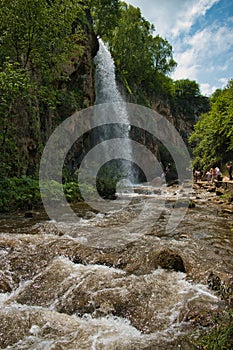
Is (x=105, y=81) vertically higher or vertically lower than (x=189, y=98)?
lower

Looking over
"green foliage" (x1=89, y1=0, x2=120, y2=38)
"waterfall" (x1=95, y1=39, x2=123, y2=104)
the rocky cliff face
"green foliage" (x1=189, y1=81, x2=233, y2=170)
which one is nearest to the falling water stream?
the rocky cliff face

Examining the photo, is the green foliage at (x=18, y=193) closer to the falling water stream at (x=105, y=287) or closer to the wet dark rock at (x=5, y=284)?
the falling water stream at (x=105, y=287)

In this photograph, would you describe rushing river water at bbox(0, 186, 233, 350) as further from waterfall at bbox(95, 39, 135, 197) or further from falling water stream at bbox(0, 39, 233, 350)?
waterfall at bbox(95, 39, 135, 197)

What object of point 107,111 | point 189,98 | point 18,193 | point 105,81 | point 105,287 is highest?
point 189,98

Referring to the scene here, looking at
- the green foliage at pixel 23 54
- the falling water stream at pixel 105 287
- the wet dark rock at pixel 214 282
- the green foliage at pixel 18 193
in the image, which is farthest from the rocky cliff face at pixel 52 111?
the wet dark rock at pixel 214 282

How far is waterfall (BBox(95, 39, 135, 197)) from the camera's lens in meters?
23.4

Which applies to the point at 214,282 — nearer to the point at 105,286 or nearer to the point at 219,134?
the point at 105,286

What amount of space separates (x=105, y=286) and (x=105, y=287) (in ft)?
0.08

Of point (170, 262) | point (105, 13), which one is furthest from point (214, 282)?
point (105, 13)

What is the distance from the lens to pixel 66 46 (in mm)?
10148

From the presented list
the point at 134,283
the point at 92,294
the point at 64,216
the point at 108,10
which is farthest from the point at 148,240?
the point at 108,10

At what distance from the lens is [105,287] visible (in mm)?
3631

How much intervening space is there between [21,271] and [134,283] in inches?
74.2

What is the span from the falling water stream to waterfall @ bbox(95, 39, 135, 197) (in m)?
17.2
